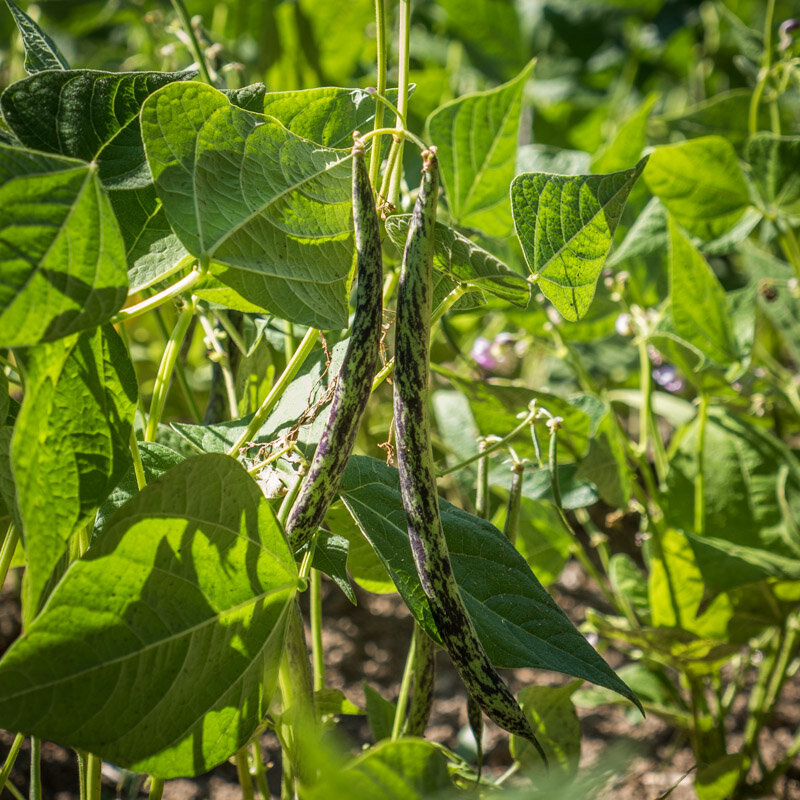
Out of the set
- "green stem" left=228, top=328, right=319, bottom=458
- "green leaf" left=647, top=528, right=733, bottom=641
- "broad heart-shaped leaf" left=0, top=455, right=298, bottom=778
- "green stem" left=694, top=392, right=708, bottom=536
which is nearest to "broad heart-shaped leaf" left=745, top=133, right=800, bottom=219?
"green stem" left=694, top=392, right=708, bottom=536

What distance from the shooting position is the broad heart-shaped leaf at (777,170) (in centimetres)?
85

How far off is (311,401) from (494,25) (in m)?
1.40

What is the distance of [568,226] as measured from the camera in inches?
19.2

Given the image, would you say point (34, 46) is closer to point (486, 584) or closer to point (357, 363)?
point (357, 363)

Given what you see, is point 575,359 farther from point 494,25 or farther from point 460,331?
A: point 494,25

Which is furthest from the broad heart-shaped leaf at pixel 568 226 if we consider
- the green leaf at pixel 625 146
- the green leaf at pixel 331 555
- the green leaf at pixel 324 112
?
the green leaf at pixel 625 146

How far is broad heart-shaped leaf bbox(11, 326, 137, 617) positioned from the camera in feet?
1.15

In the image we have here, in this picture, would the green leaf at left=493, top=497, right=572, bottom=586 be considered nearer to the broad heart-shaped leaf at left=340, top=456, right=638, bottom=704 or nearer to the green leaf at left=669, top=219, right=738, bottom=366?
the green leaf at left=669, top=219, right=738, bottom=366

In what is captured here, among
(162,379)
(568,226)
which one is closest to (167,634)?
(162,379)

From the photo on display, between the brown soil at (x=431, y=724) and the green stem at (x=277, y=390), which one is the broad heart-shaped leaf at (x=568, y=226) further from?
the brown soil at (x=431, y=724)

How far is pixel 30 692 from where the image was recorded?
0.35 m

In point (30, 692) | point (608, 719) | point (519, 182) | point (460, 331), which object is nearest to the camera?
point (30, 692)

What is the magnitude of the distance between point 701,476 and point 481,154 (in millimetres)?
386

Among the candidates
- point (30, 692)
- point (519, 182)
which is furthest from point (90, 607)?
point (519, 182)
